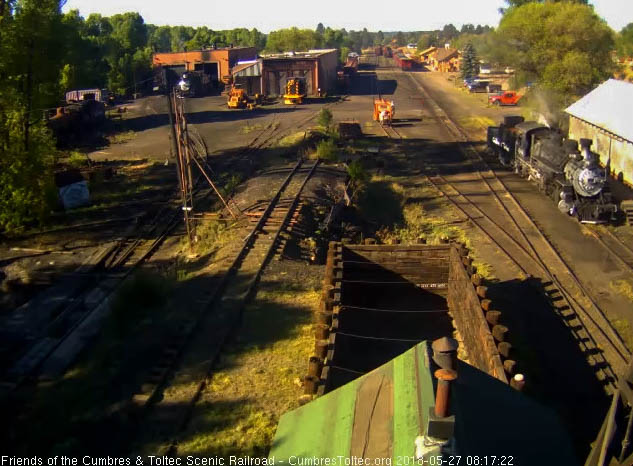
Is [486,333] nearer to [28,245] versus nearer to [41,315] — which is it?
[41,315]

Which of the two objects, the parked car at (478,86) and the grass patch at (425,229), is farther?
the parked car at (478,86)

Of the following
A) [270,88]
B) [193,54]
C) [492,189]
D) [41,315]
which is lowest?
[41,315]

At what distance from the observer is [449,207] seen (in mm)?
20719

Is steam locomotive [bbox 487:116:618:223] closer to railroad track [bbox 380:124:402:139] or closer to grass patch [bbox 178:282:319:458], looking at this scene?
railroad track [bbox 380:124:402:139]

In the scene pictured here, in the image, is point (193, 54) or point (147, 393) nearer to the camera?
point (147, 393)

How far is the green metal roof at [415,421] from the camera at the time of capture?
423 cm

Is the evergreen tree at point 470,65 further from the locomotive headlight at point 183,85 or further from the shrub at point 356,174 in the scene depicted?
the shrub at point 356,174

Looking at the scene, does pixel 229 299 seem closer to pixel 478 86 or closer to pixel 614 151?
pixel 614 151

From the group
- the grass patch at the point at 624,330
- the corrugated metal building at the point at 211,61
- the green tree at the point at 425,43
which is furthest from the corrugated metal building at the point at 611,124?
the green tree at the point at 425,43

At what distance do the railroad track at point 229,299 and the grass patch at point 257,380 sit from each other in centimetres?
20

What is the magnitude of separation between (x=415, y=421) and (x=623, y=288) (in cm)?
1161

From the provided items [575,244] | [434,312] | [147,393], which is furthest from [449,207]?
[147,393]

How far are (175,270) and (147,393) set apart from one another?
624cm

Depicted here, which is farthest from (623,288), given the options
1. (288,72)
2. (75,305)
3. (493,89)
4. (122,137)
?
(288,72)
